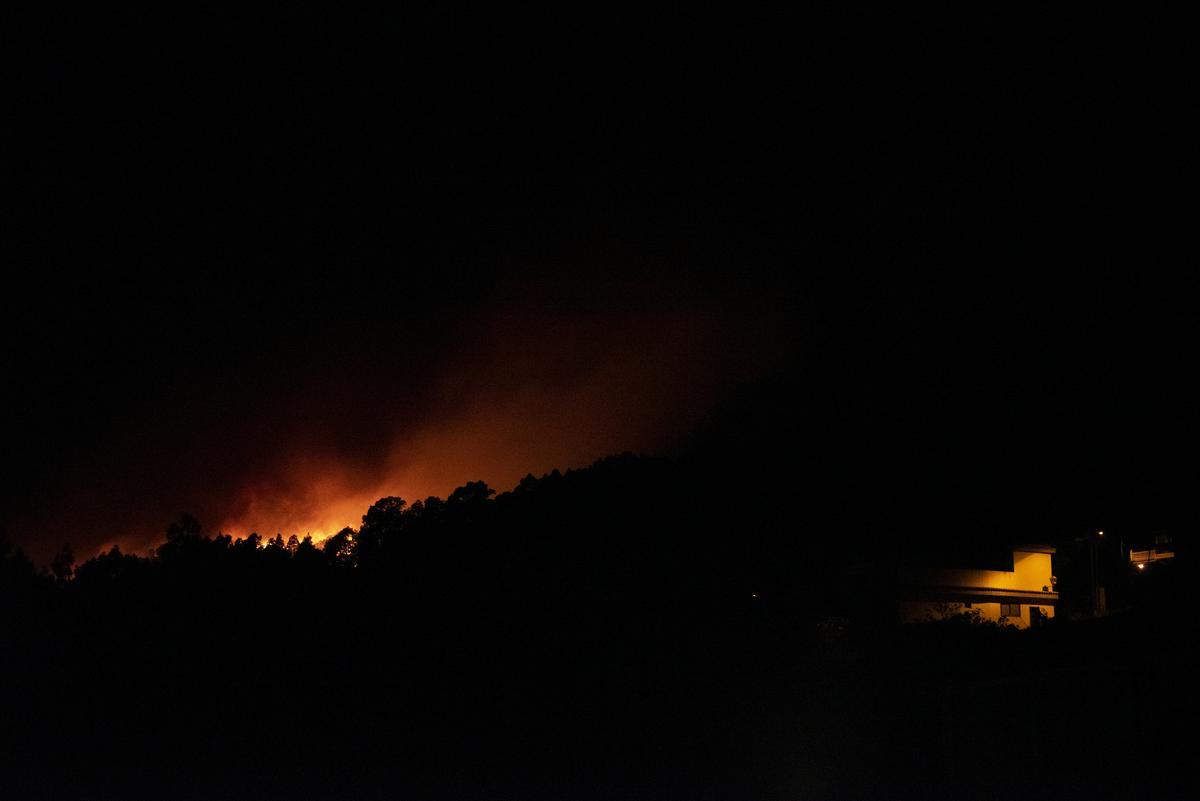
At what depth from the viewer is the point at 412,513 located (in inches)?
1075

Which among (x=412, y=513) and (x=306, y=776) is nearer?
(x=306, y=776)

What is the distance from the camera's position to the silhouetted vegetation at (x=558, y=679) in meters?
12.1

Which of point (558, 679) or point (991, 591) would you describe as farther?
point (991, 591)

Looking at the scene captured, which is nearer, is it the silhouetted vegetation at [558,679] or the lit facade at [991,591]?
the silhouetted vegetation at [558,679]

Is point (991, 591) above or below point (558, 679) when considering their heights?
above

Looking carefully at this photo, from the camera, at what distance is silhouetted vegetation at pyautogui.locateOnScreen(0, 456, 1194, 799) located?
1212 centimetres

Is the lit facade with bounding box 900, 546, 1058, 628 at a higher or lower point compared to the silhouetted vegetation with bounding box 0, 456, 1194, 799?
higher

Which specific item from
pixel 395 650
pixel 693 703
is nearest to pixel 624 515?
pixel 395 650

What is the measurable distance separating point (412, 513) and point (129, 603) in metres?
7.79

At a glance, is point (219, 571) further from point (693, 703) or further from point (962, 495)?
point (962, 495)

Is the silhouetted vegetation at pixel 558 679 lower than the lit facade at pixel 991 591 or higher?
lower

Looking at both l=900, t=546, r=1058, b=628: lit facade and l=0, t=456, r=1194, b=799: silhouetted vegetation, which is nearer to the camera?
l=0, t=456, r=1194, b=799: silhouetted vegetation

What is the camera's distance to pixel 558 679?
15.7 m

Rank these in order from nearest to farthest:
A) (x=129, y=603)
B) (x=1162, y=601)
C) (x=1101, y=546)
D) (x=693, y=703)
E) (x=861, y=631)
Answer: (x=693, y=703) < (x=861, y=631) < (x=1162, y=601) < (x=129, y=603) < (x=1101, y=546)
